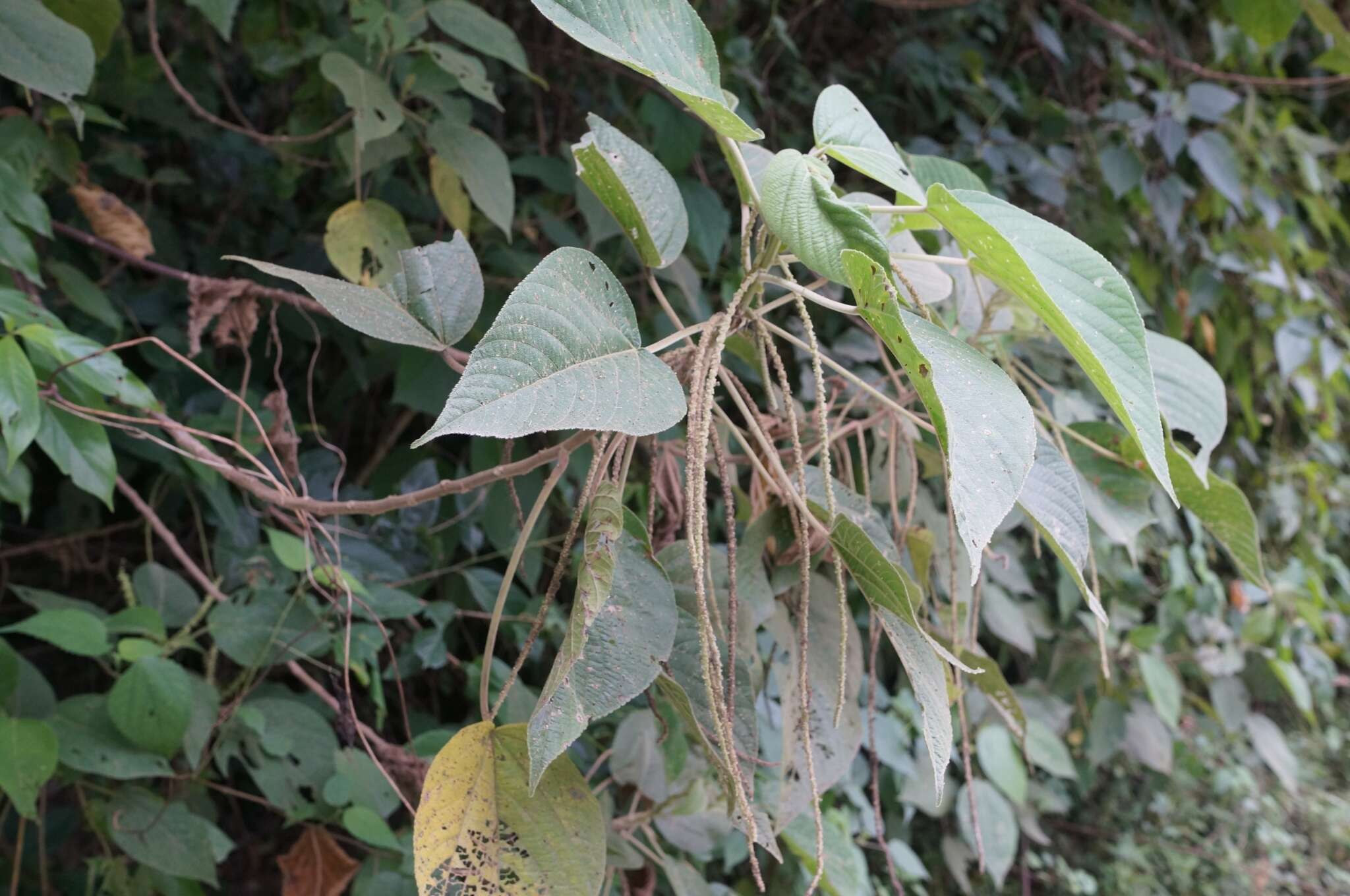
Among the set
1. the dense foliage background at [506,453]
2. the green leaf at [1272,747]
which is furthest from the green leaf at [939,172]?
the green leaf at [1272,747]

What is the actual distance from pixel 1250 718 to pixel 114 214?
1.86 meters

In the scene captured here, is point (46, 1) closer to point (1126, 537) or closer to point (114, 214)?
point (114, 214)

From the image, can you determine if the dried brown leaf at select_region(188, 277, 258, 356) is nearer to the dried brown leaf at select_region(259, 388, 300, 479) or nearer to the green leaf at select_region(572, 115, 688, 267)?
the dried brown leaf at select_region(259, 388, 300, 479)

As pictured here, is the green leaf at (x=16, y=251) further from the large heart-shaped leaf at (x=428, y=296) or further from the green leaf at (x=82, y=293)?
the large heart-shaped leaf at (x=428, y=296)

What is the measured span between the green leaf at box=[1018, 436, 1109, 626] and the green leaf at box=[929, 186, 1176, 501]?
0.23 feet

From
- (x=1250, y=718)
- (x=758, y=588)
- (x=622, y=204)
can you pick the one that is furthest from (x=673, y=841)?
(x=1250, y=718)

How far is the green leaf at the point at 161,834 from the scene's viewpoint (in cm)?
62

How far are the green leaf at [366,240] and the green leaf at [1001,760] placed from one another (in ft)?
2.94

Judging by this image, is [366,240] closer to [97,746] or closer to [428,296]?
[428,296]

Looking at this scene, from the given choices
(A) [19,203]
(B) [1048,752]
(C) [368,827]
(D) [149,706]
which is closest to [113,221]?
(A) [19,203]

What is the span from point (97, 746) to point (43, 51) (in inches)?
17.9

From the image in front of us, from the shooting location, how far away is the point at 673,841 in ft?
2.11

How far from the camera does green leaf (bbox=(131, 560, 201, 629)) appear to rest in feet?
2.27

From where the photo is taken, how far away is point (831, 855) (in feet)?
2.33
